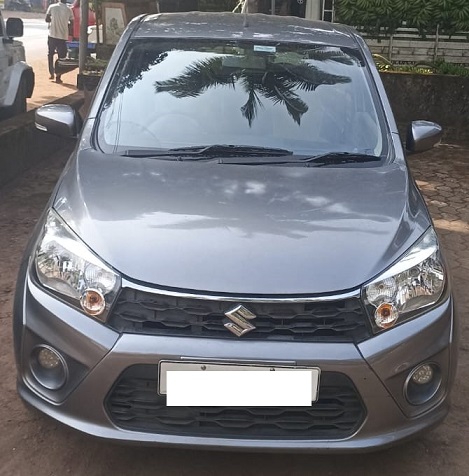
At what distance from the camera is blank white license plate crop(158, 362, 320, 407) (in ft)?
8.16

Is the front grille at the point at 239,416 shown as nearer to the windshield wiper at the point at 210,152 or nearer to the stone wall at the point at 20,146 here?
the windshield wiper at the point at 210,152

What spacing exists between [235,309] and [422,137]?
1.98 metres

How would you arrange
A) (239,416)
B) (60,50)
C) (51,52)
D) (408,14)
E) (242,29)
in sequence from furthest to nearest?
(51,52)
(60,50)
(408,14)
(242,29)
(239,416)

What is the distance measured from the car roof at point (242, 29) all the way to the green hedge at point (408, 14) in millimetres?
7241

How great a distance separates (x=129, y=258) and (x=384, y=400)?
1.06 meters

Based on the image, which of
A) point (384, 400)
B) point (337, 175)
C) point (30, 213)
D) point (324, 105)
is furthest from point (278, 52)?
point (30, 213)

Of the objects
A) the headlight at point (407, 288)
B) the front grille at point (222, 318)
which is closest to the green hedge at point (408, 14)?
the headlight at point (407, 288)

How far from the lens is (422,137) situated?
3.99 m

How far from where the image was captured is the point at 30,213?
6.27 meters

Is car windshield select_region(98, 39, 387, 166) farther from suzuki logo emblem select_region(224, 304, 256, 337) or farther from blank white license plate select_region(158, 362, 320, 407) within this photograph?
blank white license plate select_region(158, 362, 320, 407)

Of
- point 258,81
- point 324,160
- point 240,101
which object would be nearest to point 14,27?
point 258,81

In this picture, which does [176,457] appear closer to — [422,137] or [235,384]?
[235,384]

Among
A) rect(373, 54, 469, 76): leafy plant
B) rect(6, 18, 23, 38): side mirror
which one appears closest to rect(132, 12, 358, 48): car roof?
rect(6, 18, 23, 38): side mirror

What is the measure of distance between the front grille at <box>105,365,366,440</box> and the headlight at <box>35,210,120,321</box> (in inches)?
12.4
